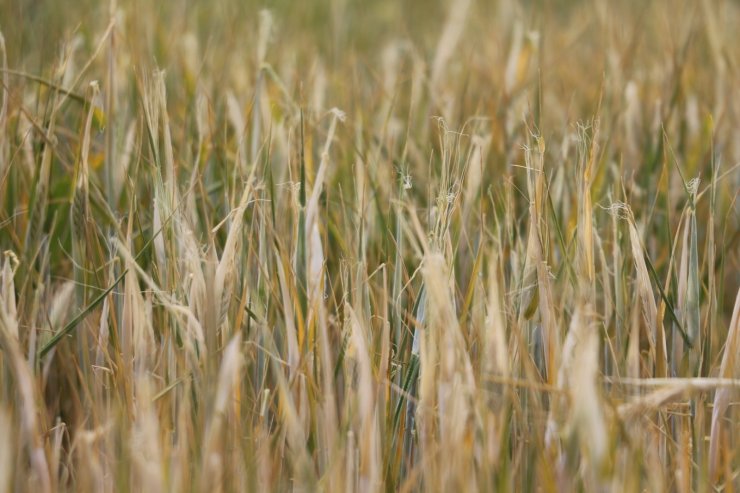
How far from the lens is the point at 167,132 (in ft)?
3.44

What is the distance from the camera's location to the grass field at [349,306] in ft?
2.85

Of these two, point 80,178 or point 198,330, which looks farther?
point 80,178

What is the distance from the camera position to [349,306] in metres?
0.94

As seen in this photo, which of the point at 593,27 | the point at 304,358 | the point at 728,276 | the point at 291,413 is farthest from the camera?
the point at 593,27

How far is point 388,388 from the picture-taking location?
980 mm

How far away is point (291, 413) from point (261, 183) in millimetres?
A: 323

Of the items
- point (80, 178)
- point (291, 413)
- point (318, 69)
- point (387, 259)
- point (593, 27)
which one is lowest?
point (291, 413)

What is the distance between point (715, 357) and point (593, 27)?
1.41 metres

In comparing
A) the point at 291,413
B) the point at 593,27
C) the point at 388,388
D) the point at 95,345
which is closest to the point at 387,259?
the point at 388,388

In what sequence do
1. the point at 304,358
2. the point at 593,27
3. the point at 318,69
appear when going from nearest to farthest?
the point at 304,358 → the point at 318,69 → the point at 593,27

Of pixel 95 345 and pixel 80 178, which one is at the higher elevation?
pixel 80 178

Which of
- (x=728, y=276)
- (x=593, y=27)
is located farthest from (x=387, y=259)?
(x=593, y=27)

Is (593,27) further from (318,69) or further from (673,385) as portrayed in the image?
(673,385)

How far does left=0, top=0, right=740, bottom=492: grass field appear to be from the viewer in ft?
2.85
